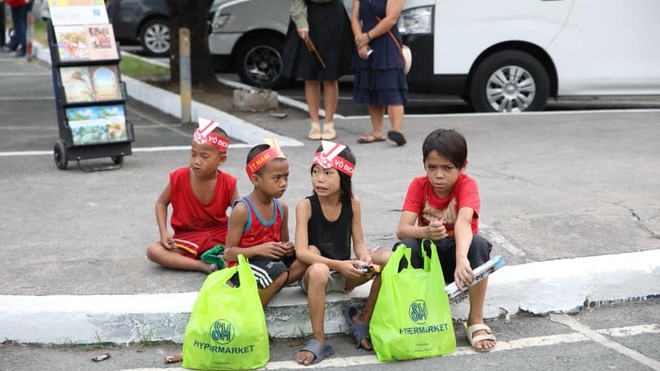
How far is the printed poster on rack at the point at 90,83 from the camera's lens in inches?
319

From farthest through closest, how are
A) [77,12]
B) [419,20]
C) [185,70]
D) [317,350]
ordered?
[185,70] < [419,20] < [77,12] < [317,350]

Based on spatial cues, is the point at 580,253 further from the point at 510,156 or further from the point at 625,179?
the point at 510,156

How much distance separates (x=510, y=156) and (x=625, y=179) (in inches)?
49.4

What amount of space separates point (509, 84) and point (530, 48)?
447mm

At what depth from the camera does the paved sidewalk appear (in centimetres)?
479

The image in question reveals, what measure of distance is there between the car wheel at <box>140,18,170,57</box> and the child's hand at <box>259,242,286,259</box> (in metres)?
14.5

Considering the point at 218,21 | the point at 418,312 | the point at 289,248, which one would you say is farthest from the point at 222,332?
the point at 218,21

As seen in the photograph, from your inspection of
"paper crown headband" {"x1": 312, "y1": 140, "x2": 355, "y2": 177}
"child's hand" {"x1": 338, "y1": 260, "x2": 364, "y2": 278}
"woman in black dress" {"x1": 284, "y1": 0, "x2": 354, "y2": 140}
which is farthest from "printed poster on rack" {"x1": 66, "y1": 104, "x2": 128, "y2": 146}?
"child's hand" {"x1": 338, "y1": 260, "x2": 364, "y2": 278}

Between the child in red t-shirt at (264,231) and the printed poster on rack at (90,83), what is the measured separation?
3.75 m

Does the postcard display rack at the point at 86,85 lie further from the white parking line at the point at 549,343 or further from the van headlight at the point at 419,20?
the white parking line at the point at 549,343

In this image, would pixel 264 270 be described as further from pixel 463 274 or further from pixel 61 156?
pixel 61 156

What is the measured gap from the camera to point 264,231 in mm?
4867

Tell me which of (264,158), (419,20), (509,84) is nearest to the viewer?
(264,158)

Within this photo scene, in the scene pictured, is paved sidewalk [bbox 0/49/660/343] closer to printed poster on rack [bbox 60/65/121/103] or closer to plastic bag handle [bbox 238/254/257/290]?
plastic bag handle [bbox 238/254/257/290]
